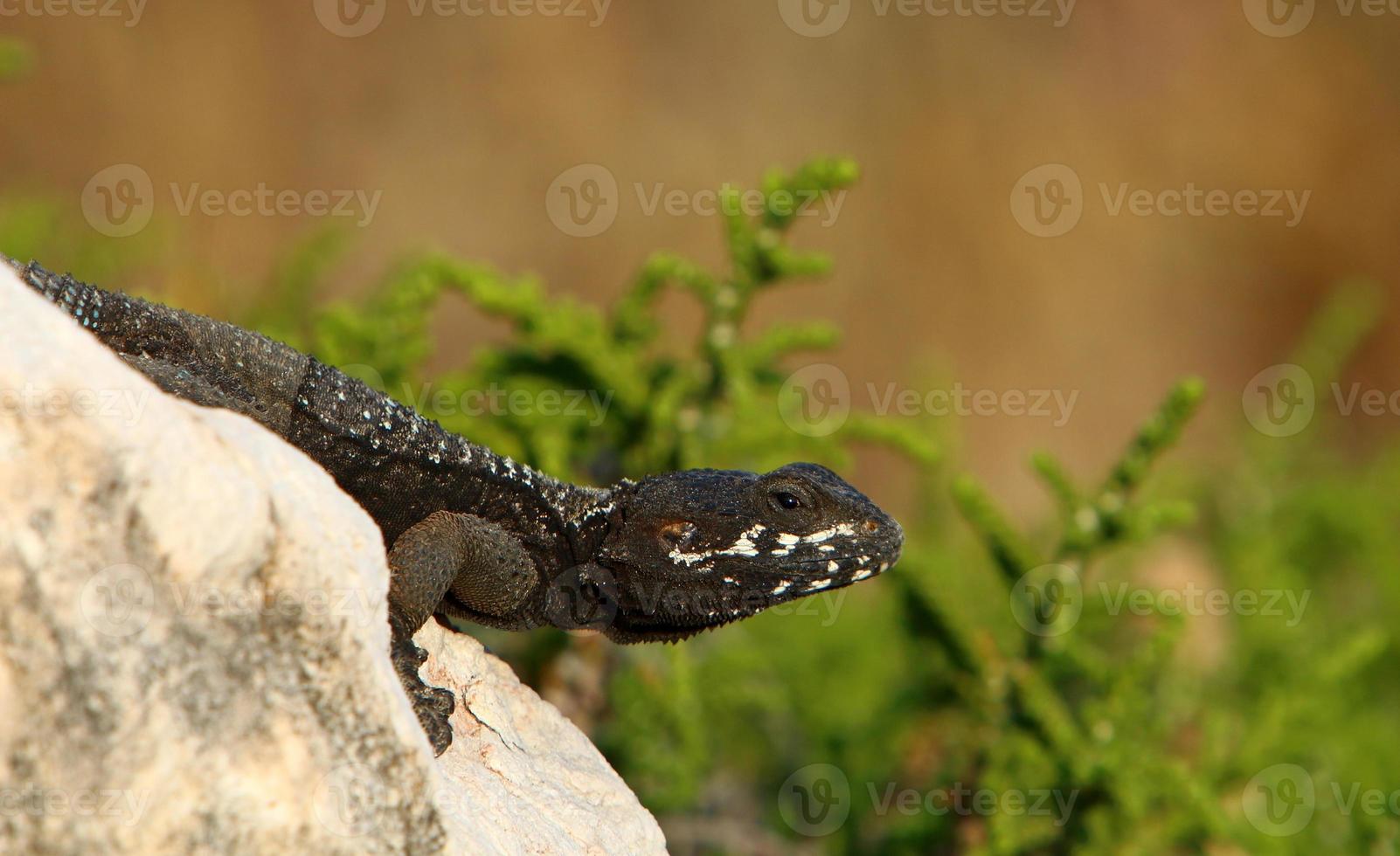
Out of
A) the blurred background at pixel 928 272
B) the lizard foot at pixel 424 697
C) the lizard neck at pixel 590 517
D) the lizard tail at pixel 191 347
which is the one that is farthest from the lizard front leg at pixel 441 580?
the blurred background at pixel 928 272

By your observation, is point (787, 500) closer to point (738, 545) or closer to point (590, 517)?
point (738, 545)

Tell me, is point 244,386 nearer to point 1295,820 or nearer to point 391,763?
point 391,763

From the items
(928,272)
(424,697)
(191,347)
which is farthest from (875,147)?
(424,697)

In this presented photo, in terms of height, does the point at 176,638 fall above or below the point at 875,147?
below

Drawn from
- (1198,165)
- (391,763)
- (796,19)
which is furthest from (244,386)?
(1198,165)

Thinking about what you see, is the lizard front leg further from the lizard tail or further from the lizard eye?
the lizard eye
